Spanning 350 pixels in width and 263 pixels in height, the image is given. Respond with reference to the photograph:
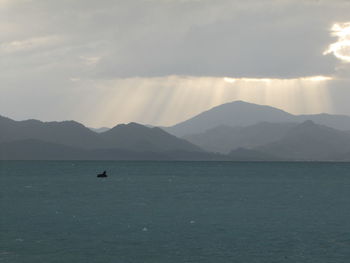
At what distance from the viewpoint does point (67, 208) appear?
104 meters

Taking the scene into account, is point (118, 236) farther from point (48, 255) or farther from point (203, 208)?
point (203, 208)

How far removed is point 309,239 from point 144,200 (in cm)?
6030

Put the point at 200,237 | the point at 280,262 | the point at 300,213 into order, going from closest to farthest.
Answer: the point at 280,262, the point at 200,237, the point at 300,213

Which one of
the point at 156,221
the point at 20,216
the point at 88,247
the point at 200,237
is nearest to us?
the point at 88,247

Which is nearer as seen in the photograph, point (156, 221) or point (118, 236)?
point (118, 236)

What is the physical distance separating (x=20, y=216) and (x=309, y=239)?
1900 inches

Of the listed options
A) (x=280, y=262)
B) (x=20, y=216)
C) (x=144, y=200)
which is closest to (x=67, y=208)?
(x=20, y=216)

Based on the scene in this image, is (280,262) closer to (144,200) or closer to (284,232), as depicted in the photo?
(284,232)

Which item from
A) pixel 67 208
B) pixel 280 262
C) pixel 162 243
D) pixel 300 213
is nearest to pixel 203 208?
pixel 300 213

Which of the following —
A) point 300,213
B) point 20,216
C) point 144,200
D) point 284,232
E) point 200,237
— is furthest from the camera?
point 144,200

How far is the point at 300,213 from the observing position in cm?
9831

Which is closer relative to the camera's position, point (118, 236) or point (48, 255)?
point (48, 255)

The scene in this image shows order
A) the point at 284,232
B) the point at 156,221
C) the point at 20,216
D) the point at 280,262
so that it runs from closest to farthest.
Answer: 1. the point at 280,262
2. the point at 284,232
3. the point at 156,221
4. the point at 20,216

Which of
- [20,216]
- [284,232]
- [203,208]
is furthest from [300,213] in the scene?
[20,216]
